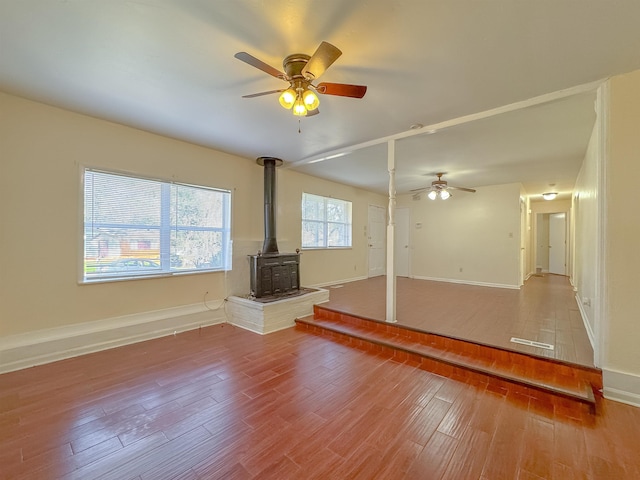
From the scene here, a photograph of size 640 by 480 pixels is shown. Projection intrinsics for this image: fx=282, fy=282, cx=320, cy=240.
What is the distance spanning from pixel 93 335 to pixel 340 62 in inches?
154

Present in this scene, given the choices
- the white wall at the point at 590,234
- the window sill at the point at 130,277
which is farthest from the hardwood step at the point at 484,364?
the window sill at the point at 130,277

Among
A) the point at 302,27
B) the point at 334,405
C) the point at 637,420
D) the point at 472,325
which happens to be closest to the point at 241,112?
the point at 302,27

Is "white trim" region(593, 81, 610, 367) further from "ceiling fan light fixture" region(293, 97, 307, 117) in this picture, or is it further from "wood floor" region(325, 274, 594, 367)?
"ceiling fan light fixture" region(293, 97, 307, 117)

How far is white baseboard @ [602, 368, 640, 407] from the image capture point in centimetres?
230

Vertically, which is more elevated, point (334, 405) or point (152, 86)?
point (152, 86)

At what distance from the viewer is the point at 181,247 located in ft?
13.9

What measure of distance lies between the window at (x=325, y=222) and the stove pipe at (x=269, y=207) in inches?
52.2

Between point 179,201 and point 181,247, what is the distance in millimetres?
687

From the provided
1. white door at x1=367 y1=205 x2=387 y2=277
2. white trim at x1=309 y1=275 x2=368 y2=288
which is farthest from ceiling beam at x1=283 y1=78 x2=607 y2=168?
white door at x1=367 y1=205 x2=387 y2=277

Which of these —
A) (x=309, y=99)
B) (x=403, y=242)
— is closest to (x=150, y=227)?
(x=309, y=99)

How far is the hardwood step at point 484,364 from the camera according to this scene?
2332 mm

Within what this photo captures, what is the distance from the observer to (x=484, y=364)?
2.81 metres

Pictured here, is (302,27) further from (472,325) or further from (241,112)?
(472,325)

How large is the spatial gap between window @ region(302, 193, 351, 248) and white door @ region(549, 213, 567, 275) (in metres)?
7.36
